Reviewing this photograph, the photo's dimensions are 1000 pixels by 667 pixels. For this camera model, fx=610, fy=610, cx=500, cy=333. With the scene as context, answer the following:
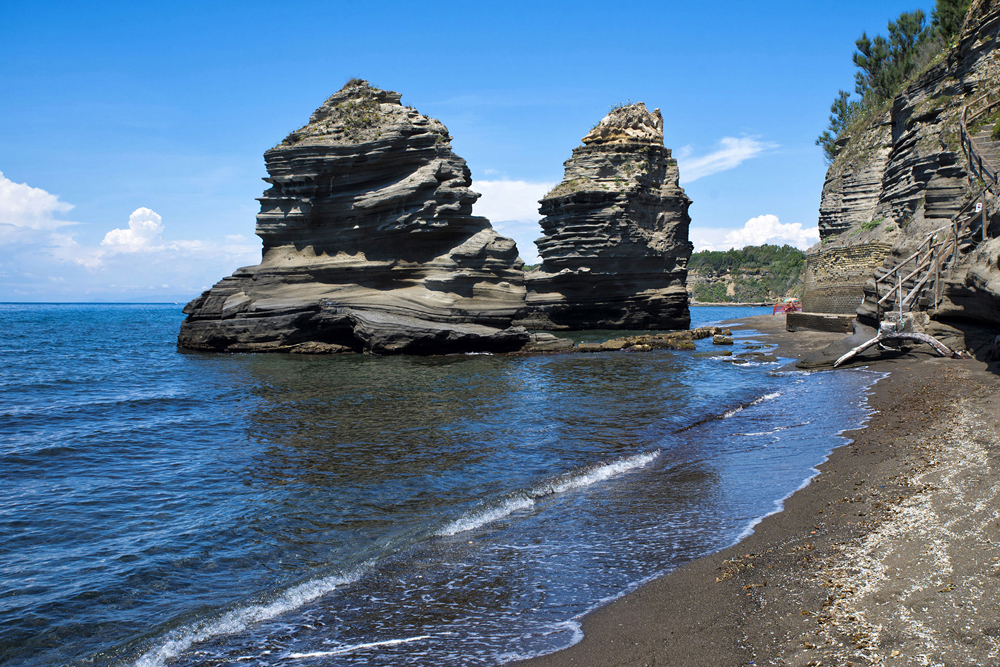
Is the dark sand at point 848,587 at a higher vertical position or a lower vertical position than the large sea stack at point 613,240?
lower

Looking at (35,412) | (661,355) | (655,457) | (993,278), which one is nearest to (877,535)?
(655,457)

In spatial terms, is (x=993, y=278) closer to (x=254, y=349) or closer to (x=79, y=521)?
(x=79, y=521)

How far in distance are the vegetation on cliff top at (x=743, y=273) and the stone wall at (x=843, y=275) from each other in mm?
113879

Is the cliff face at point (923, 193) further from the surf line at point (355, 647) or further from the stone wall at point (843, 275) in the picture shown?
the surf line at point (355, 647)

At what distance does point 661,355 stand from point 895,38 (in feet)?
159

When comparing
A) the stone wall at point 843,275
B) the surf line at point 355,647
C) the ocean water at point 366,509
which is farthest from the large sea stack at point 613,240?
the surf line at point 355,647

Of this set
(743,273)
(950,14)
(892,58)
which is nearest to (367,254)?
(950,14)

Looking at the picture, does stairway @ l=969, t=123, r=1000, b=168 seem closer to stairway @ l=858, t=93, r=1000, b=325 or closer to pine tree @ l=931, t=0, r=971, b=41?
stairway @ l=858, t=93, r=1000, b=325

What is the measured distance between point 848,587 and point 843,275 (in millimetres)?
31468

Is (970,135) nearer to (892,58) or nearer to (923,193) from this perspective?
(923,193)

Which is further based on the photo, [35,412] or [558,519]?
[35,412]

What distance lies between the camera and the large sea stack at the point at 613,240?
42875 millimetres

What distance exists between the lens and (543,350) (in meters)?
29.8

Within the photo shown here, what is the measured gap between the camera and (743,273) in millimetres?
161500
